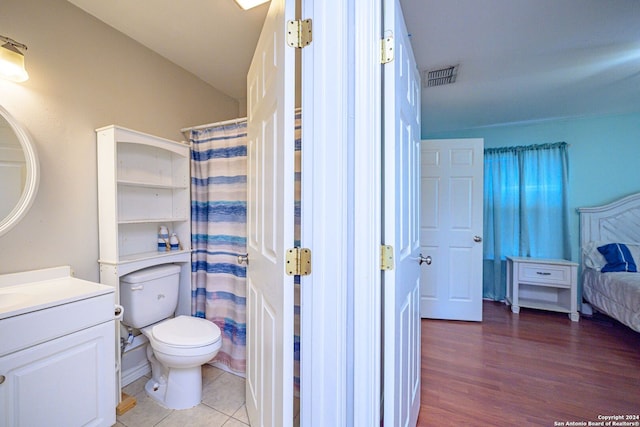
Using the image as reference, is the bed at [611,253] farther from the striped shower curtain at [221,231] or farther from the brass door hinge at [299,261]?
the striped shower curtain at [221,231]

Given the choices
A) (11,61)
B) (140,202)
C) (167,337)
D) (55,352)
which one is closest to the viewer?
(55,352)

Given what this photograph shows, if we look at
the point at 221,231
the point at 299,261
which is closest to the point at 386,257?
the point at 299,261

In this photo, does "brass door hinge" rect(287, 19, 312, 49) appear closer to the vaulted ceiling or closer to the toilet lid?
the vaulted ceiling

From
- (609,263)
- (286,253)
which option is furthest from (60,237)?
(609,263)

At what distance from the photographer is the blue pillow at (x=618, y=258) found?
255 cm

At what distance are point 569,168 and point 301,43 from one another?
3742mm

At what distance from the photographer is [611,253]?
266cm

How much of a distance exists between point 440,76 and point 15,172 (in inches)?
112

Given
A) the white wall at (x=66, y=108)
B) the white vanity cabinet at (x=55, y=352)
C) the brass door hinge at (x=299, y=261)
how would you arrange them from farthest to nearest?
1. the white wall at (x=66, y=108)
2. the white vanity cabinet at (x=55, y=352)
3. the brass door hinge at (x=299, y=261)

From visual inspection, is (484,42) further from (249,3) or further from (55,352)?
(55,352)

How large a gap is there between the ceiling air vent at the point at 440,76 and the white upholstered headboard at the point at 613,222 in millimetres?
2310

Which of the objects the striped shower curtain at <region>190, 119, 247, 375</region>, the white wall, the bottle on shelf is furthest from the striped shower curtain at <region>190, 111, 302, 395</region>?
the white wall

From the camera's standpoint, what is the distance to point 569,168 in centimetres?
308

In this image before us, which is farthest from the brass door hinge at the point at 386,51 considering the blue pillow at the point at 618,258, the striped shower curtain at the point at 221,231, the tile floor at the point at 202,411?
the blue pillow at the point at 618,258
